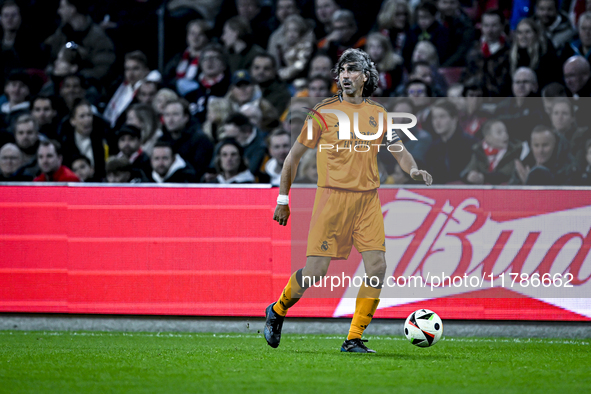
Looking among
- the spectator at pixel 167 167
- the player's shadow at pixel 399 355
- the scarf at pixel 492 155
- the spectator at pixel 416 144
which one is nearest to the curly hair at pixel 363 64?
the player's shadow at pixel 399 355

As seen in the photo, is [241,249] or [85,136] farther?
[85,136]

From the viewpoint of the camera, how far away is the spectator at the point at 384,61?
33.3ft

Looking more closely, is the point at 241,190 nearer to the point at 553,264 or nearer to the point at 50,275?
the point at 50,275

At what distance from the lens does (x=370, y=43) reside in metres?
10.2

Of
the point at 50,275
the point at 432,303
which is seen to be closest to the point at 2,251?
the point at 50,275

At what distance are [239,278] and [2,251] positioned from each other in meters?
2.40

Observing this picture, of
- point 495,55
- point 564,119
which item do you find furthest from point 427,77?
point 564,119

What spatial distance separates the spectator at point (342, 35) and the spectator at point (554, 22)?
239cm

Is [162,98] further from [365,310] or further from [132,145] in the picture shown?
[365,310]

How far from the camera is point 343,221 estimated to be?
19.2ft

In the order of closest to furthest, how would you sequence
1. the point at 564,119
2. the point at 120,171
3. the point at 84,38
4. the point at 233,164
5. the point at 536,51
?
the point at 564,119 → the point at 233,164 → the point at 120,171 → the point at 536,51 → the point at 84,38

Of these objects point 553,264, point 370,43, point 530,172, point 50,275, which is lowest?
point 50,275

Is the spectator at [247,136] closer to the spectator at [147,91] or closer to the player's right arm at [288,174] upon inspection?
the spectator at [147,91]

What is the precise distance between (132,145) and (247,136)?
1.50 meters
